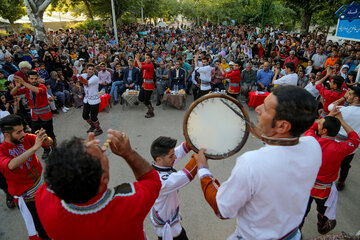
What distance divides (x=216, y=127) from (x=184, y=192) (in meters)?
2.35

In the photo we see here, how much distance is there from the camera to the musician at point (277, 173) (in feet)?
4.06

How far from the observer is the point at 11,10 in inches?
880

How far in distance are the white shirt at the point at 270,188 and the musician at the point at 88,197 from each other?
0.50m

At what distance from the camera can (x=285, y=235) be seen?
1.42 m

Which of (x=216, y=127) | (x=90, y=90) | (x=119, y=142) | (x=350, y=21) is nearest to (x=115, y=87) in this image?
(x=90, y=90)

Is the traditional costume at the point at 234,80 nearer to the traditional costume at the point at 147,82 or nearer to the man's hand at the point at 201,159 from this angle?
the traditional costume at the point at 147,82

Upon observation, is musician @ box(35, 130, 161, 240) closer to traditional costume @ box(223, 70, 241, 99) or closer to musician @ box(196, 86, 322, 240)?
musician @ box(196, 86, 322, 240)

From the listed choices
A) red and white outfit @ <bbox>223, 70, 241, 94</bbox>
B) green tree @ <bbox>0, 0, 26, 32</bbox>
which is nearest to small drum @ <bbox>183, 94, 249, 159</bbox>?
red and white outfit @ <bbox>223, 70, 241, 94</bbox>

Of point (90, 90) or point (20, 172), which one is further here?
point (90, 90)

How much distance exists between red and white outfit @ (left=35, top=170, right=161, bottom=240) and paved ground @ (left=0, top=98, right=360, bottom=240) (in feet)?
7.00

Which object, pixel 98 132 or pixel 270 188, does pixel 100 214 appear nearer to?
pixel 270 188

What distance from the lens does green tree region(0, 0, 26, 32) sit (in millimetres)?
21119

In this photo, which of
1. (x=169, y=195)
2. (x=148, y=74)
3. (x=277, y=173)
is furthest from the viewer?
(x=148, y=74)

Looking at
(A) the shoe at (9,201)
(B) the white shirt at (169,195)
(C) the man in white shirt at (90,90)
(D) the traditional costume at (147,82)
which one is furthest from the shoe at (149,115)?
(B) the white shirt at (169,195)
